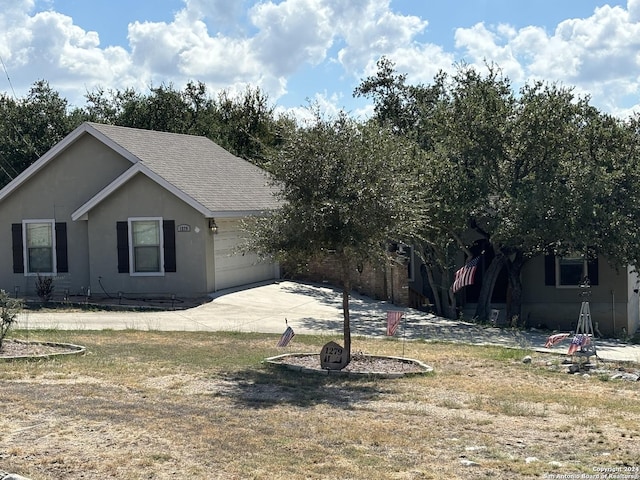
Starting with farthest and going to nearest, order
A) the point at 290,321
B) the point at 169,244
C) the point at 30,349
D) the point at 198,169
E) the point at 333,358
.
A: the point at 198,169
the point at 169,244
the point at 290,321
the point at 30,349
the point at 333,358

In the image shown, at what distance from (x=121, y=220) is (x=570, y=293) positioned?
1316cm

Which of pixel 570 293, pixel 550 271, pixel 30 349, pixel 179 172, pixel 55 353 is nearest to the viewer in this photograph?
pixel 55 353

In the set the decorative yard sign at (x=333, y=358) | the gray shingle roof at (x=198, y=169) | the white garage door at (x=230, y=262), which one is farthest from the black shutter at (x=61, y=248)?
the decorative yard sign at (x=333, y=358)

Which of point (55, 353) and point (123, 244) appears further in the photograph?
point (123, 244)

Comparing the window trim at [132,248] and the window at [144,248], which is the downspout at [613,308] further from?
the window trim at [132,248]

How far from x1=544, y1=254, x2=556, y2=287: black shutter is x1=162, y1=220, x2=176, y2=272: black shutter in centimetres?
1075

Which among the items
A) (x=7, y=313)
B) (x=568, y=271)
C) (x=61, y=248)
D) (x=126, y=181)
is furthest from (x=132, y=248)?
(x=568, y=271)

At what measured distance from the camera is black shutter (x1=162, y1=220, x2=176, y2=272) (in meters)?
21.9

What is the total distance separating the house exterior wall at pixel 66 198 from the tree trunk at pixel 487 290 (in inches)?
432

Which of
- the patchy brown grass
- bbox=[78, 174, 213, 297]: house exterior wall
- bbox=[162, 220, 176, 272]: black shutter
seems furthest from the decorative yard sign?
bbox=[162, 220, 176, 272]: black shutter

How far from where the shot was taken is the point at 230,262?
2334 cm

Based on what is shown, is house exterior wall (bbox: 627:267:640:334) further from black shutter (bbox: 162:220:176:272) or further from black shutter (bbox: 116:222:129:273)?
black shutter (bbox: 116:222:129:273)

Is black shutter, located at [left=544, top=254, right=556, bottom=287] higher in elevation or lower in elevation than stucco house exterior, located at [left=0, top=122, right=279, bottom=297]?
lower

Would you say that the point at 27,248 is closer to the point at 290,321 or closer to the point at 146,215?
the point at 146,215
